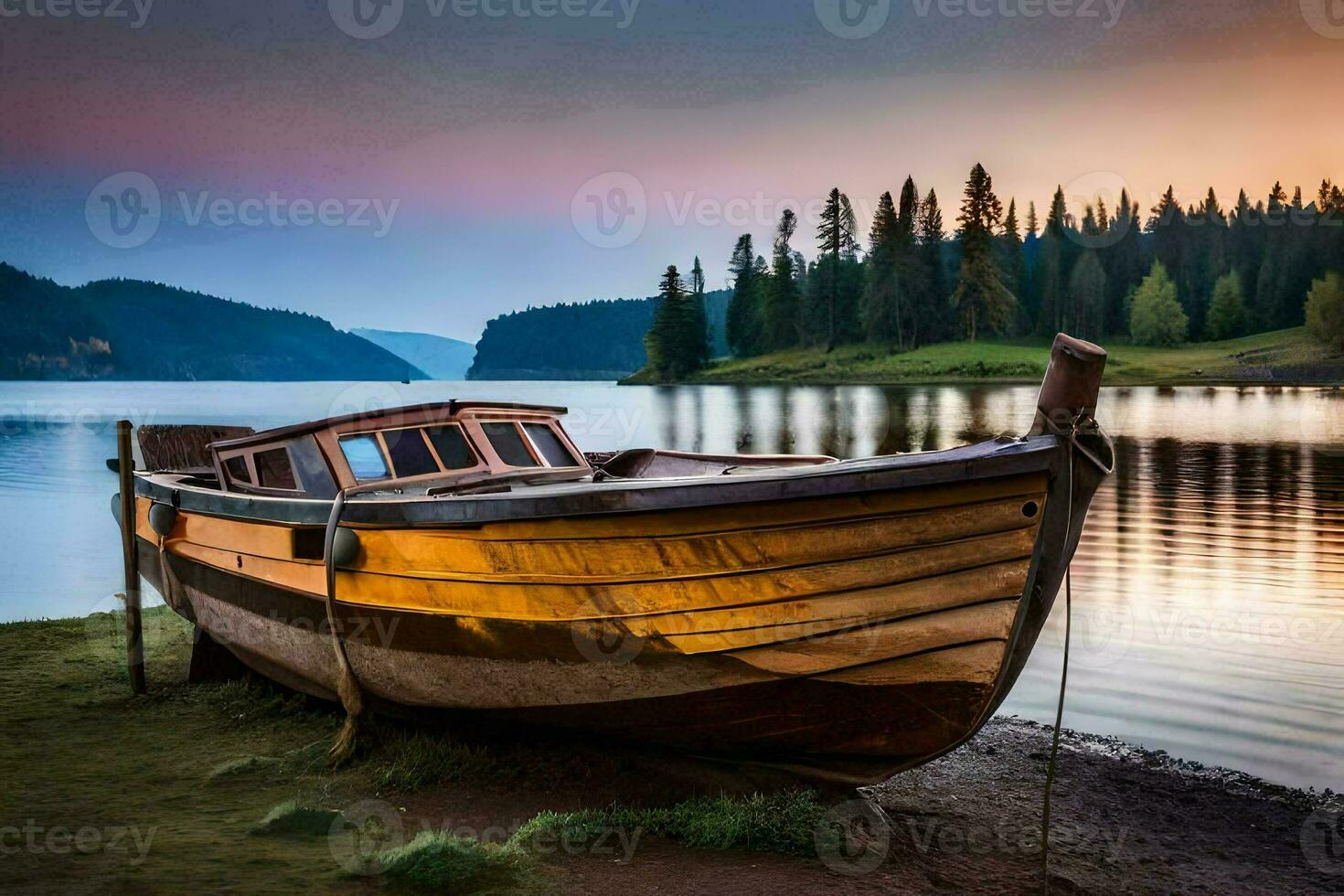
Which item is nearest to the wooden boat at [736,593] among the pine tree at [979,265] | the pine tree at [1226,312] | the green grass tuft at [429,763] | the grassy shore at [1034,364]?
the green grass tuft at [429,763]

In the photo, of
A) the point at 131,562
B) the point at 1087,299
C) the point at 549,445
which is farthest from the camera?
the point at 1087,299

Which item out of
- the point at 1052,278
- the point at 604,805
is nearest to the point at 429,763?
the point at 604,805

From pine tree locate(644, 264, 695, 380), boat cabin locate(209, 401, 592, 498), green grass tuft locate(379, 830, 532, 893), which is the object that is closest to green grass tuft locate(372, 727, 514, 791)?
green grass tuft locate(379, 830, 532, 893)

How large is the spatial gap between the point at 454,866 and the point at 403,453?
3.87 metres

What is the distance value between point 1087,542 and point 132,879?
59.3ft

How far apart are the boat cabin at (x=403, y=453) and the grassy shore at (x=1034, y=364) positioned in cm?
8524

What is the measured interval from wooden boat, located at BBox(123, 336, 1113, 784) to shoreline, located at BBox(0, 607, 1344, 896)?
1.42 feet

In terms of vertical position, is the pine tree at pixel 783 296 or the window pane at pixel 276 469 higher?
the pine tree at pixel 783 296

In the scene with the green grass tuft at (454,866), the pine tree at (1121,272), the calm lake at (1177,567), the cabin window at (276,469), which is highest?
the pine tree at (1121,272)

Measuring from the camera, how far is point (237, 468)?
8.87 m

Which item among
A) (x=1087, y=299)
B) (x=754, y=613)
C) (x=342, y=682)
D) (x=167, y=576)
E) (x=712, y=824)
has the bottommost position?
(x=712, y=824)

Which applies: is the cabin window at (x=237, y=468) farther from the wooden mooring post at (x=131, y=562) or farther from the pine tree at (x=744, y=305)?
the pine tree at (x=744, y=305)

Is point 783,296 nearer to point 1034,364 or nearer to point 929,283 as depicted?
point 929,283

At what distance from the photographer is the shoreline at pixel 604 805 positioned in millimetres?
5426
